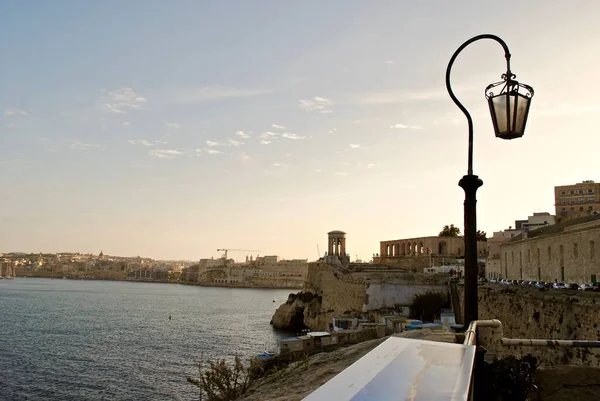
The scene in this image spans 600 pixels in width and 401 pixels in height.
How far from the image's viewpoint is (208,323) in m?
47.9

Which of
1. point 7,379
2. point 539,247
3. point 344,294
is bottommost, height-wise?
point 7,379

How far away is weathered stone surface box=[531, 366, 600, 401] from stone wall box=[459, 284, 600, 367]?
4845 millimetres

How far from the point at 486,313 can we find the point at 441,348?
19502mm

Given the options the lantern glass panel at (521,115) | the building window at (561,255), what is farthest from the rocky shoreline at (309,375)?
the building window at (561,255)

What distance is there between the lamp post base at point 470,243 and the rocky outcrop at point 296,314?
4281 cm

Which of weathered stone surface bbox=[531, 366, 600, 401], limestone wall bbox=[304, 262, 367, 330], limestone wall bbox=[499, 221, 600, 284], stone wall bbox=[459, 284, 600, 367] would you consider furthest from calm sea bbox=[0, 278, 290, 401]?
weathered stone surface bbox=[531, 366, 600, 401]

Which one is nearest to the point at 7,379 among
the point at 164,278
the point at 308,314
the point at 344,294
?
the point at 344,294

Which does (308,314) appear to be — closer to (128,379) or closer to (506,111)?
(128,379)

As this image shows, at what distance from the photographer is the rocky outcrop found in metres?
46.5

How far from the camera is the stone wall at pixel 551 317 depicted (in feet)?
32.4

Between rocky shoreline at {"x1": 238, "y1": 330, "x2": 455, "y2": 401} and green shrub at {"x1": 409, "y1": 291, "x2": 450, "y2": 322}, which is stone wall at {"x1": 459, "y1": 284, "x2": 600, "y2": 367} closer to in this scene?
rocky shoreline at {"x1": 238, "y1": 330, "x2": 455, "y2": 401}

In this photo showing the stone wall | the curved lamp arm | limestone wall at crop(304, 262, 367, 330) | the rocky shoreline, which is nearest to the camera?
the curved lamp arm

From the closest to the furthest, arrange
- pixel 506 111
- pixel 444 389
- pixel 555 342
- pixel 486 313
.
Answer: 1. pixel 444 389
2. pixel 506 111
3. pixel 555 342
4. pixel 486 313

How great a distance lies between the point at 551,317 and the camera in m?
13.9
